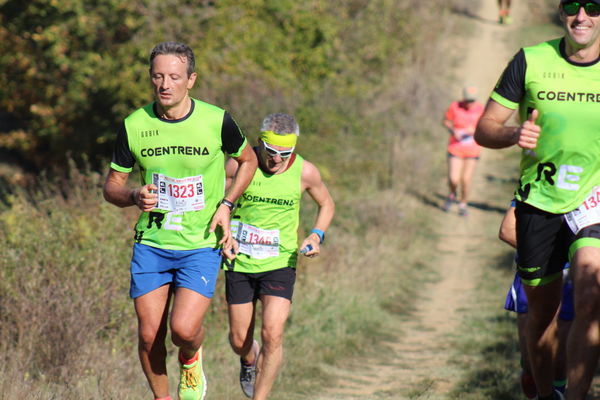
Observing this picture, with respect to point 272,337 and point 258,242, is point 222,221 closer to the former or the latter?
point 258,242

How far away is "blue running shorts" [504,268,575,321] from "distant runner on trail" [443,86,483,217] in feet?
26.1

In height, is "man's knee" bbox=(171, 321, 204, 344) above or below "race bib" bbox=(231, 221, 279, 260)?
below

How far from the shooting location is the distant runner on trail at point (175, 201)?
512 cm

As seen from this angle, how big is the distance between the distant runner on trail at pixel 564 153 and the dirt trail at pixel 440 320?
2359 millimetres

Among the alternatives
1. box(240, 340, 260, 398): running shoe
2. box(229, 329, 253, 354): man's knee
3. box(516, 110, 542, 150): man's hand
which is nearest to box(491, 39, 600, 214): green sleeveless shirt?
box(516, 110, 542, 150): man's hand

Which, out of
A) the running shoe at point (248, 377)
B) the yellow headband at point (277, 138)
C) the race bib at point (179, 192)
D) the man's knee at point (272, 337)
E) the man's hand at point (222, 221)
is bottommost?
the running shoe at point (248, 377)

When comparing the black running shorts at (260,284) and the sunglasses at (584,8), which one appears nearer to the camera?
the sunglasses at (584,8)

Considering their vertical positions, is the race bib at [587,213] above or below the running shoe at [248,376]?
above

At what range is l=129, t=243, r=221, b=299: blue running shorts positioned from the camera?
17.3ft

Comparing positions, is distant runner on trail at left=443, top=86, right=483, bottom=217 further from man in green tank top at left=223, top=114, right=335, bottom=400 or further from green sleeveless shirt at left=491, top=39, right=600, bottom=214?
green sleeveless shirt at left=491, top=39, right=600, bottom=214

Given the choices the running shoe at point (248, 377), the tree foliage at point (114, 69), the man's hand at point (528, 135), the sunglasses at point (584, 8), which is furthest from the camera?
the tree foliage at point (114, 69)

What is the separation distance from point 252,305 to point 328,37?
1518 centimetres

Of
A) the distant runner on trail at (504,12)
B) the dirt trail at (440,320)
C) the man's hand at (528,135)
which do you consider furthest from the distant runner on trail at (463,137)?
the distant runner on trail at (504,12)

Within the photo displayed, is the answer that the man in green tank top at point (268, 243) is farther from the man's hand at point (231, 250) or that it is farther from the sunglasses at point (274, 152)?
the man's hand at point (231, 250)
